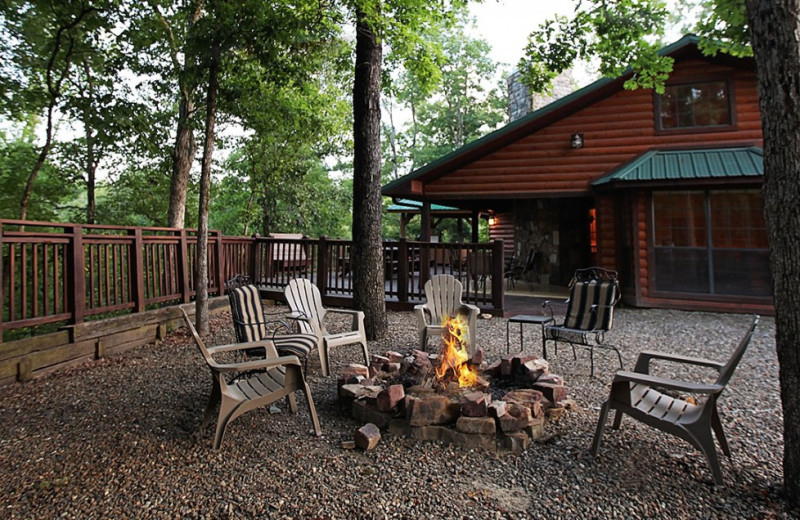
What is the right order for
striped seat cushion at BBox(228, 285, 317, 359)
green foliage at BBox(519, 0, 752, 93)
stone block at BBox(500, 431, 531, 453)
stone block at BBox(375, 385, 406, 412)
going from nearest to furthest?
stone block at BBox(500, 431, 531, 453)
stone block at BBox(375, 385, 406, 412)
striped seat cushion at BBox(228, 285, 317, 359)
green foliage at BBox(519, 0, 752, 93)

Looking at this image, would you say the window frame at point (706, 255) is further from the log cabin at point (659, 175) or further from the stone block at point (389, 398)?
the stone block at point (389, 398)

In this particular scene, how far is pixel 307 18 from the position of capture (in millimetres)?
5641

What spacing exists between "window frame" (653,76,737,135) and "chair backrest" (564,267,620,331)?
19.1ft

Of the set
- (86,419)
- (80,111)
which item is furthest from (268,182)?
(86,419)

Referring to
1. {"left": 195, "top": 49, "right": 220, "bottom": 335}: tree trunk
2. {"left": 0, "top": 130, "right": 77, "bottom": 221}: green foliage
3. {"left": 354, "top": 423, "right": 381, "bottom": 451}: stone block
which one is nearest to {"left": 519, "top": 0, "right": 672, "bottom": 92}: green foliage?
{"left": 195, "top": 49, "right": 220, "bottom": 335}: tree trunk

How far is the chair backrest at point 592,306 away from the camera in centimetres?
441

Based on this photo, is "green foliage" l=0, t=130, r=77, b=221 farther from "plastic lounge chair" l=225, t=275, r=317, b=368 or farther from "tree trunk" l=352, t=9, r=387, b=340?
"plastic lounge chair" l=225, t=275, r=317, b=368

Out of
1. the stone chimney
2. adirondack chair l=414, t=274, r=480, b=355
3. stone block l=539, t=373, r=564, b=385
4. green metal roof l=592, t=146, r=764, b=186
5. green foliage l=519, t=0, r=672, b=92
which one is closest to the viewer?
stone block l=539, t=373, r=564, b=385

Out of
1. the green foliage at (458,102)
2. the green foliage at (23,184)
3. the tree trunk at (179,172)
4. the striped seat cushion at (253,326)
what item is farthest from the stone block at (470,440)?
the green foliage at (458,102)

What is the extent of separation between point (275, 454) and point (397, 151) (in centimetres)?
2493

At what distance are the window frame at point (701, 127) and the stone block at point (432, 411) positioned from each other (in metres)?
8.44

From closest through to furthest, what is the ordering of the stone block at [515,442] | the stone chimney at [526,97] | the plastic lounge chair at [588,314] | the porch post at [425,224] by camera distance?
the stone block at [515,442], the plastic lounge chair at [588,314], the porch post at [425,224], the stone chimney at [526,97]

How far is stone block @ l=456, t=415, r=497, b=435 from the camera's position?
2.66 m

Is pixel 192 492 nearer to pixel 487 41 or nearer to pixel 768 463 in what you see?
pixel 768 463
